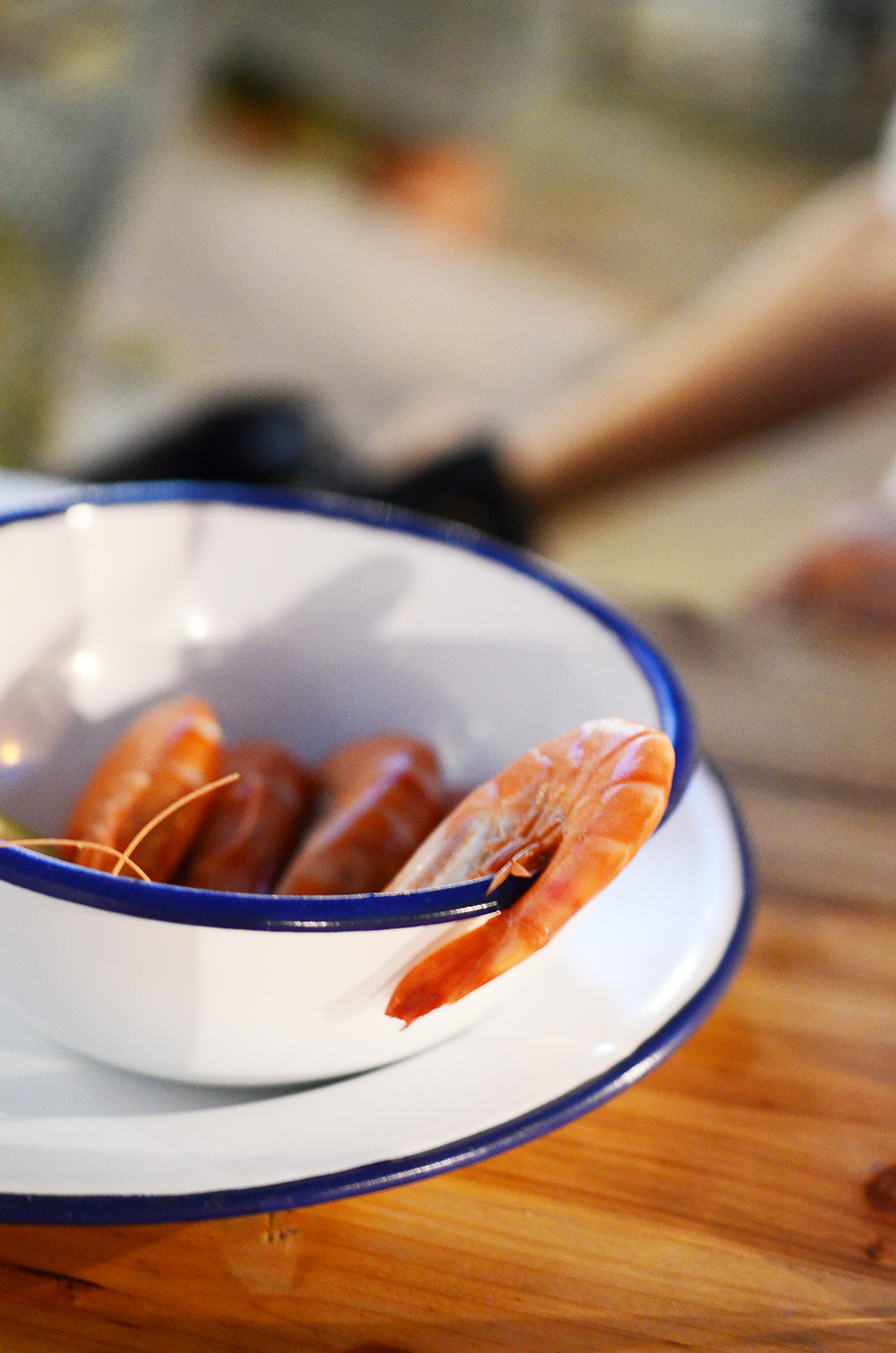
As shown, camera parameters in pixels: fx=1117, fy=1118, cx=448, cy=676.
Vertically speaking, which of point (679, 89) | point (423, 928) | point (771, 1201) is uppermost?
point (423, 928)

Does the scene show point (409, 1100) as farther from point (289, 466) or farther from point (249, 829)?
point (289, 466)

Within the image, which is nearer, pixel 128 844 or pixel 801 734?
pixel 128 844

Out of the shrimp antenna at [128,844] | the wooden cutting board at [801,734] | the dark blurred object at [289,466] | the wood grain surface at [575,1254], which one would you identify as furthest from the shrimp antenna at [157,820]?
the dark blurred object at [289,466]

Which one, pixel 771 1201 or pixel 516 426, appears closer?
pixel 771 1201

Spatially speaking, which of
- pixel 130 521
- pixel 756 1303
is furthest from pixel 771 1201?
pixel 130 521

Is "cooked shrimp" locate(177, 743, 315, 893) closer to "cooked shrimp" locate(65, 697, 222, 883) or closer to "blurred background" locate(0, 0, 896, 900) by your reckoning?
"cooked shrimp" locate(65, 697, 222, 883)

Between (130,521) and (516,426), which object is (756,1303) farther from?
(516,426)

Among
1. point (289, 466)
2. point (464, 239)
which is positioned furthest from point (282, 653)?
point (464, 239)

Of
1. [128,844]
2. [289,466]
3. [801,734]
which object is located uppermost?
[128,844]
